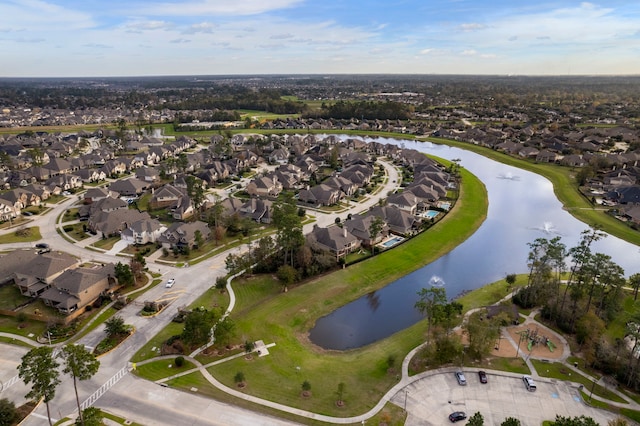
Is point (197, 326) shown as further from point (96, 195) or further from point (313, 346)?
point (96, 195)

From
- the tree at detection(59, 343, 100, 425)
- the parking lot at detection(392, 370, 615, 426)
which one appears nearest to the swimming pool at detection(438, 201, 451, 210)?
the parking lot at detection(392, 370, 615, 426)

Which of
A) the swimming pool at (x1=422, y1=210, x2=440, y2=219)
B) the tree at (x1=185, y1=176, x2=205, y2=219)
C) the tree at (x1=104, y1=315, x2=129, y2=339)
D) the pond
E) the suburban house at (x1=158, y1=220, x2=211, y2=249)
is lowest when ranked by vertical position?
the pond

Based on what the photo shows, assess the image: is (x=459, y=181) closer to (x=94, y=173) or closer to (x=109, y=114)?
(x=94, y=173)

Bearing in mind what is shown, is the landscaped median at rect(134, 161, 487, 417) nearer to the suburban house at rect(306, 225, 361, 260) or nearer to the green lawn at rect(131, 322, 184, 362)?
the suburban house at rect(306, 225, 361, 260)

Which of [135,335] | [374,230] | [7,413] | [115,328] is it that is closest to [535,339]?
[374,230]

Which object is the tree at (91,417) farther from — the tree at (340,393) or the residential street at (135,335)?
the tree at (340,393)
